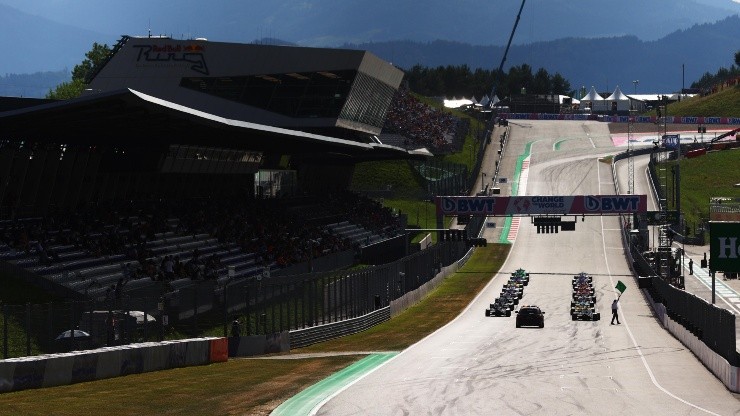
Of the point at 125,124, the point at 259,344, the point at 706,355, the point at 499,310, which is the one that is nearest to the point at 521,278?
the point at 499,310

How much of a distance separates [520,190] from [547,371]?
350ft

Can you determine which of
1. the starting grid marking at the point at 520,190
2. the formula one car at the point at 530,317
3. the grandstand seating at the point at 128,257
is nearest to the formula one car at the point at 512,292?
the grandstand seating at the point at 128,257

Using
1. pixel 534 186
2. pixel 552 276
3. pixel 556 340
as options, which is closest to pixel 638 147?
pixel 534 186

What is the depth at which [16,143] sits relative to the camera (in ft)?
166

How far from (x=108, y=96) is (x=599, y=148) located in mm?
145012

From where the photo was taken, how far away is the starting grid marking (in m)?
123

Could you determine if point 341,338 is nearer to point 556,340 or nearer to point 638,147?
point 556,340

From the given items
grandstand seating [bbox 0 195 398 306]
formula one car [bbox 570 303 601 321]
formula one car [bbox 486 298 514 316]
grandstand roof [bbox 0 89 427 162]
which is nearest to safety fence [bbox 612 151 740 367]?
formula one car [bbox 570 303 601 321]

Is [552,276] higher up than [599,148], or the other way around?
[599,148]

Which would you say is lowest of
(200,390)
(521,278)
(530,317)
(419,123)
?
(530,317)

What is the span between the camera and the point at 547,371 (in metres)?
38.6

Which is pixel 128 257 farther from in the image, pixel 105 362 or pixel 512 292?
pixel 512 292

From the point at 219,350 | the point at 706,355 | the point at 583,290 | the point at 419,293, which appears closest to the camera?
the point at 219,350

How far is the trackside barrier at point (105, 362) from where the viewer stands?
97.9 ft
